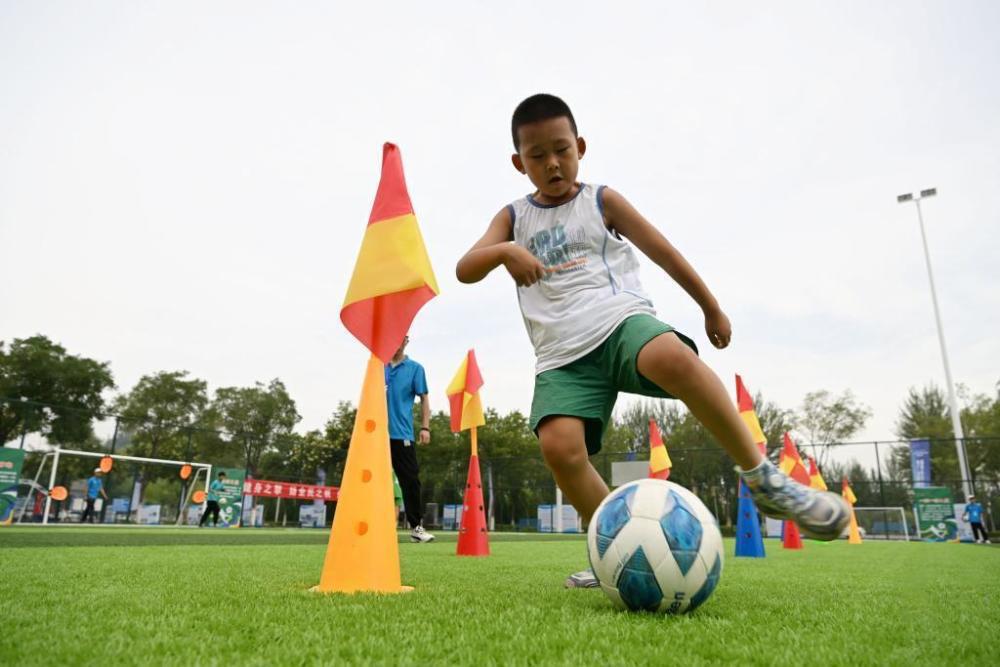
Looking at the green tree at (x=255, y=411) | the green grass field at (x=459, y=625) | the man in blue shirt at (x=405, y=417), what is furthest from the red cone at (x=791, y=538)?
the green tree at (x=255, y=411)

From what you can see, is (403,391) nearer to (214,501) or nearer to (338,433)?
(214,501)

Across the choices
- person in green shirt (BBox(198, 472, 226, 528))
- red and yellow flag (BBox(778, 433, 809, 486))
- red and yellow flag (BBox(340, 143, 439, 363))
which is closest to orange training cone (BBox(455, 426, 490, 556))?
red and yellow flag (BBox(340, 143, 439, 363))

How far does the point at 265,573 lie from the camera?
330cm

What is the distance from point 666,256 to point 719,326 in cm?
42

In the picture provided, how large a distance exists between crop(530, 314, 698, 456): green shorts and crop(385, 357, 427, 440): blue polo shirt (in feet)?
14.8

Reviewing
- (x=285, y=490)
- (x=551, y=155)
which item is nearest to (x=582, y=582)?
(x=551, y=155)

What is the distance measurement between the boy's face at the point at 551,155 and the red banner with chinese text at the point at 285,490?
2535 centimetres

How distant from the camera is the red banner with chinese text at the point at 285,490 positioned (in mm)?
25547

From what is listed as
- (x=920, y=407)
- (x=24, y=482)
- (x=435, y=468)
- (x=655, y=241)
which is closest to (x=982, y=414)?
(x=920, y=407)

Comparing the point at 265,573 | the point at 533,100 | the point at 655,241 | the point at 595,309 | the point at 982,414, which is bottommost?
the point at 265,573

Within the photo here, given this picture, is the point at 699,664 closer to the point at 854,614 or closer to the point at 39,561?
the point at 854,614

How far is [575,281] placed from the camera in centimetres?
290

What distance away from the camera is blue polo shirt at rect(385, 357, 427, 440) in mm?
7188

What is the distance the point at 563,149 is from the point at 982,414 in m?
48.8
